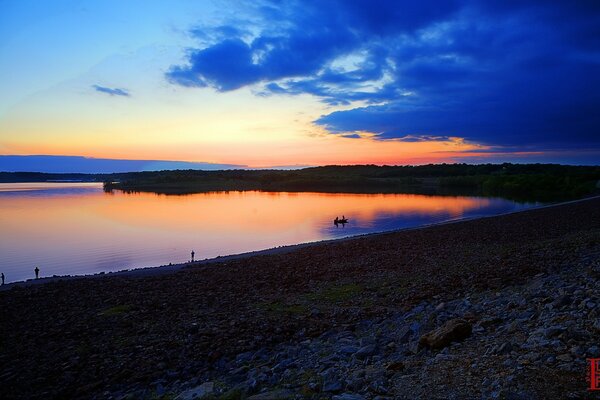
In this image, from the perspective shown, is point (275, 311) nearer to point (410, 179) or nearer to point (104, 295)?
point (104, 295)

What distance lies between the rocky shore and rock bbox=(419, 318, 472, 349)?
17mm

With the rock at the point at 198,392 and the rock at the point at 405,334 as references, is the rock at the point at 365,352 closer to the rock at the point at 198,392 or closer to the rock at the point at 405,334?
the rock at the point at 405,334

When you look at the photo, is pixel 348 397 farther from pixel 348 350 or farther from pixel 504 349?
pixel 504 349

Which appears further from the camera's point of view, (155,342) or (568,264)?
(568,264)

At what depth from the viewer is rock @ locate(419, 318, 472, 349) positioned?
6.76m

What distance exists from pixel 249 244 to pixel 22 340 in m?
22.5

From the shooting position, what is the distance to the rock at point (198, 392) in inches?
255

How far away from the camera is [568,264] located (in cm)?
1218

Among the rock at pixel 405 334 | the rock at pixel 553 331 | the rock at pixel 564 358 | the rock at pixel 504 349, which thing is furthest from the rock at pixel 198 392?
the rock at pixel 553 331

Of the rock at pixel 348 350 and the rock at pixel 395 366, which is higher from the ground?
the rock at pixel 395 366

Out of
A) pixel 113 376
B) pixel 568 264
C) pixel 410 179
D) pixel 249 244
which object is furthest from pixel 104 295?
pixel 410 179

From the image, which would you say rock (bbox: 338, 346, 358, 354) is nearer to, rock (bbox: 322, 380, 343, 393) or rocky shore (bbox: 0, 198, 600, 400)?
rocky shore (bbox: 0, 198, 600, 400)

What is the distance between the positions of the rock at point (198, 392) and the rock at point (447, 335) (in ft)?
11.6

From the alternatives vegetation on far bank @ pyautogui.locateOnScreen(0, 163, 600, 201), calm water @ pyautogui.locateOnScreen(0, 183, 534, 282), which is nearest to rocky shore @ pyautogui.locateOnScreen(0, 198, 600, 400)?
calm water @ pyautogui.locateOnScreen(0, 183, 534, 282)
